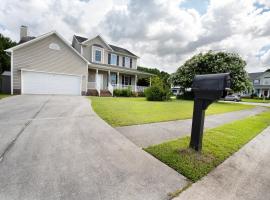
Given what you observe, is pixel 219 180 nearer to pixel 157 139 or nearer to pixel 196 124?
pixel 196 124

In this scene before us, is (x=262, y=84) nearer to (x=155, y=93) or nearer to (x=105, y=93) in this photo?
(x=155, y=93)

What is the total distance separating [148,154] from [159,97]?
1297cm

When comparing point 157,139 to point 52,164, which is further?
point 157,139

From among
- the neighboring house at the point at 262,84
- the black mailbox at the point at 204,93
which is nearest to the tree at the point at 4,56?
the black mailbox at the point at 204,93

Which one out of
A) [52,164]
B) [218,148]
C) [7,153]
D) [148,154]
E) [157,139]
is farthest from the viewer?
[157,139]

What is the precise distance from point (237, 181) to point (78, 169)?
8.59 feet

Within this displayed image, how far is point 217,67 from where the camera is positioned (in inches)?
728

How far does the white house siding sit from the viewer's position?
547 inches

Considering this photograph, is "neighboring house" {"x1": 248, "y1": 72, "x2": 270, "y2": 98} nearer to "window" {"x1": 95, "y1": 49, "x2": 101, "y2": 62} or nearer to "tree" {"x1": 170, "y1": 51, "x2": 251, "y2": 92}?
"tree" {"x1": 170, "y1": 51, "x2": 251, "y2": 92}

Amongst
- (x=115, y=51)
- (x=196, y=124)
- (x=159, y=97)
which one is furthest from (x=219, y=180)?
(x=115, y=51)

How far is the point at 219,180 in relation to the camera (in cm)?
245

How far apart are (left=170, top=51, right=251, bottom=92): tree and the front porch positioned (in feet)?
21.3

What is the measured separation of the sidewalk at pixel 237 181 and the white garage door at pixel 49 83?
53.3 ft

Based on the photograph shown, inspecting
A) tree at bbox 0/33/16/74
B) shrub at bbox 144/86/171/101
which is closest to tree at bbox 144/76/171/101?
shrub at bbox 144/86/171/101
